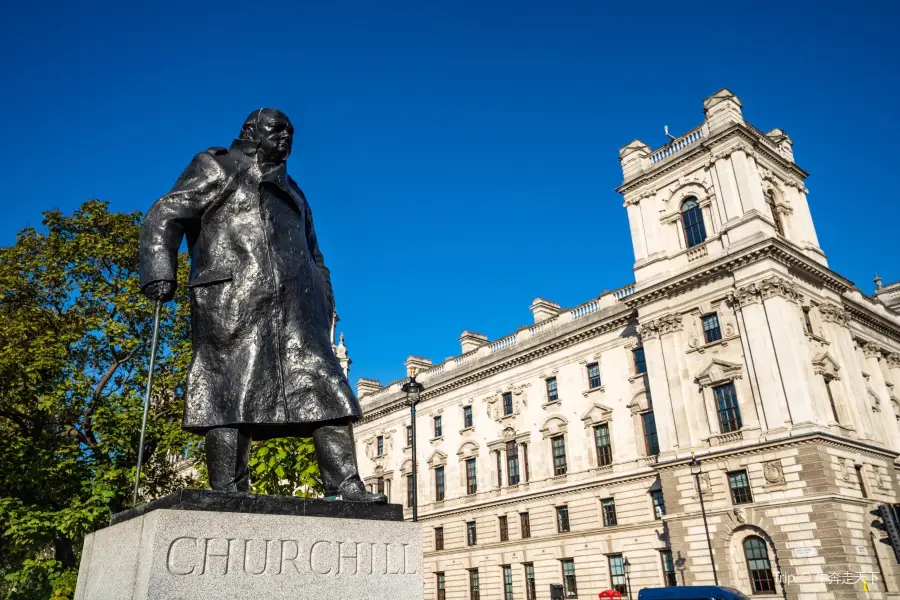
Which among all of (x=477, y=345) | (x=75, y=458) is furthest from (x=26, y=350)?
(x=477, y=345)

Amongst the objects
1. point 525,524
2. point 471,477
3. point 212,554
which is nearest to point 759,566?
point 525,524

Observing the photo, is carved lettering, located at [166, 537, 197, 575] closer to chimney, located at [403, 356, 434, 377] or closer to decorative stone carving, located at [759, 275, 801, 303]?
decorative stone carving, located at [759, 275, 801, 303]

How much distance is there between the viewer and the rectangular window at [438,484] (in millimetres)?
47156

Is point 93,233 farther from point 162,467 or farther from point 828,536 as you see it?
point 828,536

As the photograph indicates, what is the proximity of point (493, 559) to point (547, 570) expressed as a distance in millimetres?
4375

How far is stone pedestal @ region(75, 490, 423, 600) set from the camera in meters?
3.67

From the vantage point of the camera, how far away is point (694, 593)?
910 inches

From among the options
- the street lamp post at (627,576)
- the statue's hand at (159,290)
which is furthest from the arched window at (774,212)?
the statue's hand at (159,290)

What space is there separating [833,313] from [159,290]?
35.8 metres

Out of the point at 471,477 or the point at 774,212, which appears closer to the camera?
the point at 774,212

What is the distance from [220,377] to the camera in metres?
4.68

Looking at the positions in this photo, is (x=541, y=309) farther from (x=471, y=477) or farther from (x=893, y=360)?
(x=893, y=360)

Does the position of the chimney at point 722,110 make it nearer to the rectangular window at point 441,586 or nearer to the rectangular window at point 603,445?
the rectangular window at point 603,445

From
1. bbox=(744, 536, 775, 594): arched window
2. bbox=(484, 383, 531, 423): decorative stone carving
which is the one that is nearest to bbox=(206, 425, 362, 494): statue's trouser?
bbox=(744, 536, 775, 594): arched window
